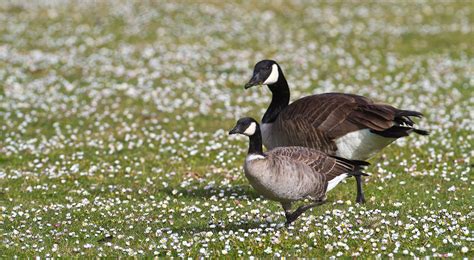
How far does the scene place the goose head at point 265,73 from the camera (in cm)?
1456

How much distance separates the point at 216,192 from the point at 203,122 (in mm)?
6168

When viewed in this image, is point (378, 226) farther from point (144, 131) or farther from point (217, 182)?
point (144, 131)

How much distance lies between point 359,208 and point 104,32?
2242 centimetres

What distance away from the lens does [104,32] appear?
1292 inches

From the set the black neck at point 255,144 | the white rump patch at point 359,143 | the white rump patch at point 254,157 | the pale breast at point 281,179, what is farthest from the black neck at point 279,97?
the white rump patch at point 254,157

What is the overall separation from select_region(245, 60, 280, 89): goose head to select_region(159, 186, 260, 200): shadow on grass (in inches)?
90.0

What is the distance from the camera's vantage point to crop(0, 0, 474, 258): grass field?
37.3ft

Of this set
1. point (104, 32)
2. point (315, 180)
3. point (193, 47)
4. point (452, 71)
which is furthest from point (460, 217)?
point (104, 32)

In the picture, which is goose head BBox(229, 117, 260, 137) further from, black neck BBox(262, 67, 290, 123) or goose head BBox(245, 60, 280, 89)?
black neck BBox(262, 67, 290, 123)

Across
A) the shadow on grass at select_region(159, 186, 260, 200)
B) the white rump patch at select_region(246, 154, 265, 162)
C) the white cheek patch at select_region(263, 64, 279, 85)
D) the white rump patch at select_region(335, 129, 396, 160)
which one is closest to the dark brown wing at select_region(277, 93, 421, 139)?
the white rump patch at select_region(335, 129, 396, 160)

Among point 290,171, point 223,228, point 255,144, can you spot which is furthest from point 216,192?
point 290,171

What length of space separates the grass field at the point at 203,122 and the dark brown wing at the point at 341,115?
1.46 m

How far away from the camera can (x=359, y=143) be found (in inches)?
527

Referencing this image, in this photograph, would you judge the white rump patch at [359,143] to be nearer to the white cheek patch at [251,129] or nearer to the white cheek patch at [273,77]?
the white cheek patch at [273,77]
